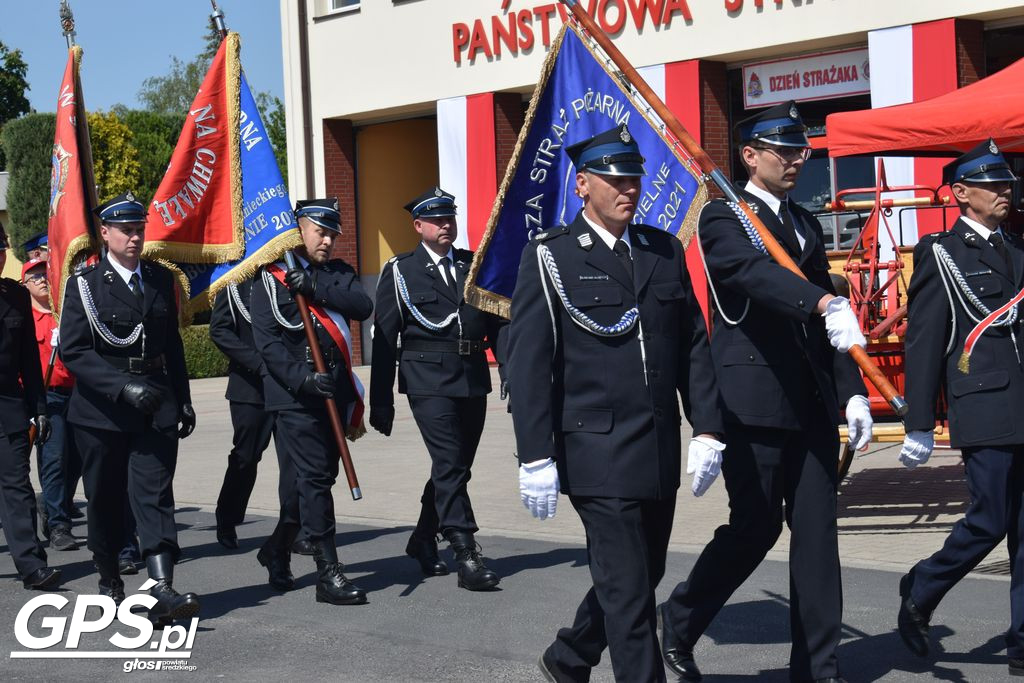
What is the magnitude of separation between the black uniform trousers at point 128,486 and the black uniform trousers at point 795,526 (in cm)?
282

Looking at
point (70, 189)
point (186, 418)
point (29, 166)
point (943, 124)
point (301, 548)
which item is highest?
point (29, 166)

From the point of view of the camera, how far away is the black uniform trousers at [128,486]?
7.20 meters

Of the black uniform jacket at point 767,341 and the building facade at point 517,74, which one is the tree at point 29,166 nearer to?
the building facade at point 517,74

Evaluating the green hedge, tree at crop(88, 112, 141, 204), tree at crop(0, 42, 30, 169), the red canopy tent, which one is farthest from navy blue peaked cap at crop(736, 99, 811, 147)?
tree at crop(0, 42, 30, 169)

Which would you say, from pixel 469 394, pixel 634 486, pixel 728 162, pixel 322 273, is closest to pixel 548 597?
pixel 469 394

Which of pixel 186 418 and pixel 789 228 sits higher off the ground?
pixel 789 228

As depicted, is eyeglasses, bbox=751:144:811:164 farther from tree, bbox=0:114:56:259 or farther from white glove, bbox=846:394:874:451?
tree, bbox=0:114:56:259

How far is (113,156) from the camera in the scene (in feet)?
116

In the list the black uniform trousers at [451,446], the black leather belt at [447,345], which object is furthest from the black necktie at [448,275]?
the black uniform trousers at [451,446]

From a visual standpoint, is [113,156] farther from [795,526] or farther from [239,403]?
[795,526]

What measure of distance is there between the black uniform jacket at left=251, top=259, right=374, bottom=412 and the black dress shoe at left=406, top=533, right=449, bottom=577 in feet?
2.95

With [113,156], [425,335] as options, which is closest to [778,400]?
[425,335]

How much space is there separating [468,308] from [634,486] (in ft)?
11.0

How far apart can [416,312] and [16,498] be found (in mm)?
2393
